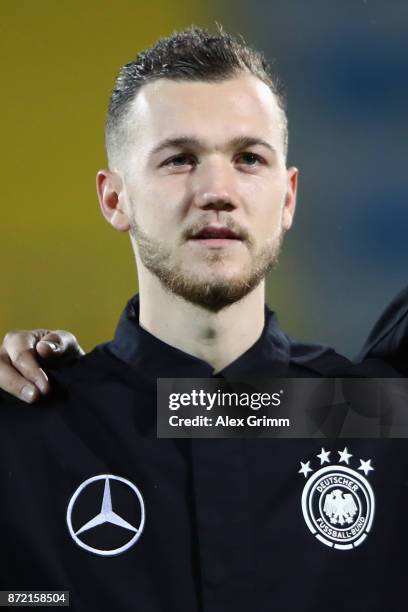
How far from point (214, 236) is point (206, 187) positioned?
0.06 metres

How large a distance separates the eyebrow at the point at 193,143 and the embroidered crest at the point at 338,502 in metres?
0.40

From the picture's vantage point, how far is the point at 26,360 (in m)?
1.15

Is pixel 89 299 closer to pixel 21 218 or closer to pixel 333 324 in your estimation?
pixel 21 218

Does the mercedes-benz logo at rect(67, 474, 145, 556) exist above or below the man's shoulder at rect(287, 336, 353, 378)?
below

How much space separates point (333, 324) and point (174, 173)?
0.76 m

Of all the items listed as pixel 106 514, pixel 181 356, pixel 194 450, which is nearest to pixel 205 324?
pixel 181 356

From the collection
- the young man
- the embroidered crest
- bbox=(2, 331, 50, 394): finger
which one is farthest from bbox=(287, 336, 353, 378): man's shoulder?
bbox=(2, 331, 50, 394): finger

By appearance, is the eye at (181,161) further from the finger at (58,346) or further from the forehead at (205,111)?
the finger at (58,346)

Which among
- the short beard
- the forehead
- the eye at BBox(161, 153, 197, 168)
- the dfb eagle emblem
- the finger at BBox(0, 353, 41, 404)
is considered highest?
the forehead

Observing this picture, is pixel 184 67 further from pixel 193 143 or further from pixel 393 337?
pixel 393 337

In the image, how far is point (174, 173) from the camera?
112 centimetres

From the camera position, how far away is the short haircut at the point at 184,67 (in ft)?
3.85

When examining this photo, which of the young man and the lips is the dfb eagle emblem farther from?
the lips

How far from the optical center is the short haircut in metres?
1.17
